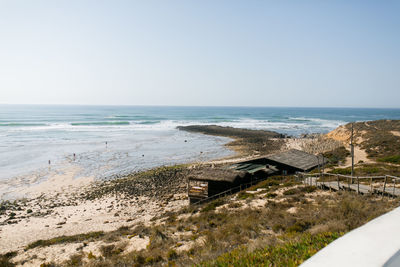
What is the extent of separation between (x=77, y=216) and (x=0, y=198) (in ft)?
30.3

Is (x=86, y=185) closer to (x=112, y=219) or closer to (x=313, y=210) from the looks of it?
(x=112, y=219)

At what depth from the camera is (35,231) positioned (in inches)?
654

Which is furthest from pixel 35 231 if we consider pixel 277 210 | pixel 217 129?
pixel 217 129

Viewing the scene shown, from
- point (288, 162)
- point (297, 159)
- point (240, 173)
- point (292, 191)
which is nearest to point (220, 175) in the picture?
point (240, 173)

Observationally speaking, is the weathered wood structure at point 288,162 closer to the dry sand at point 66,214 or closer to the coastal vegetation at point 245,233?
the dry sand at point 66,214

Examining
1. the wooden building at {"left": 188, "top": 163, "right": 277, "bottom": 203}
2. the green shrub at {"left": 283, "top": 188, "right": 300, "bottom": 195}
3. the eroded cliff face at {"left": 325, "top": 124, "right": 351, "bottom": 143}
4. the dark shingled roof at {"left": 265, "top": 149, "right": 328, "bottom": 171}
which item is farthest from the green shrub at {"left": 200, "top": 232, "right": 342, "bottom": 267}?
the eroded cliff face at {"left": 325, "top": 124, "right": 351, "bottom": 143}

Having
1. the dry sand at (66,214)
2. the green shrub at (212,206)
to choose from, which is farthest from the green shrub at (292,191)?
the dry sand at (66,214)

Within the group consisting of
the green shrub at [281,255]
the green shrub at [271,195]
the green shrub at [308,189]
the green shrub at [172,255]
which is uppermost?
the green shrub at [281,255]

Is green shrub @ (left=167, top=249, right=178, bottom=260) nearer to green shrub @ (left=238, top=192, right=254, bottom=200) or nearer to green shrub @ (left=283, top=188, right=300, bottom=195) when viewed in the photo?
green shrub @ (left=238, top=192, right=254, bottom=200)

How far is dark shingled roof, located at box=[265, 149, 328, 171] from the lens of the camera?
1028 inches

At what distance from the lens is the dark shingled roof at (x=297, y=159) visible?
1028 inches

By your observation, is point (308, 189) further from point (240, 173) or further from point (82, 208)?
point (82, 208)

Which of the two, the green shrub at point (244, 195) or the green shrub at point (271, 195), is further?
the green shrub at point (244, 195)

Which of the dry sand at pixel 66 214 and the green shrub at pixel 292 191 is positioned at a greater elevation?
the green shrub at pixel 292 191
